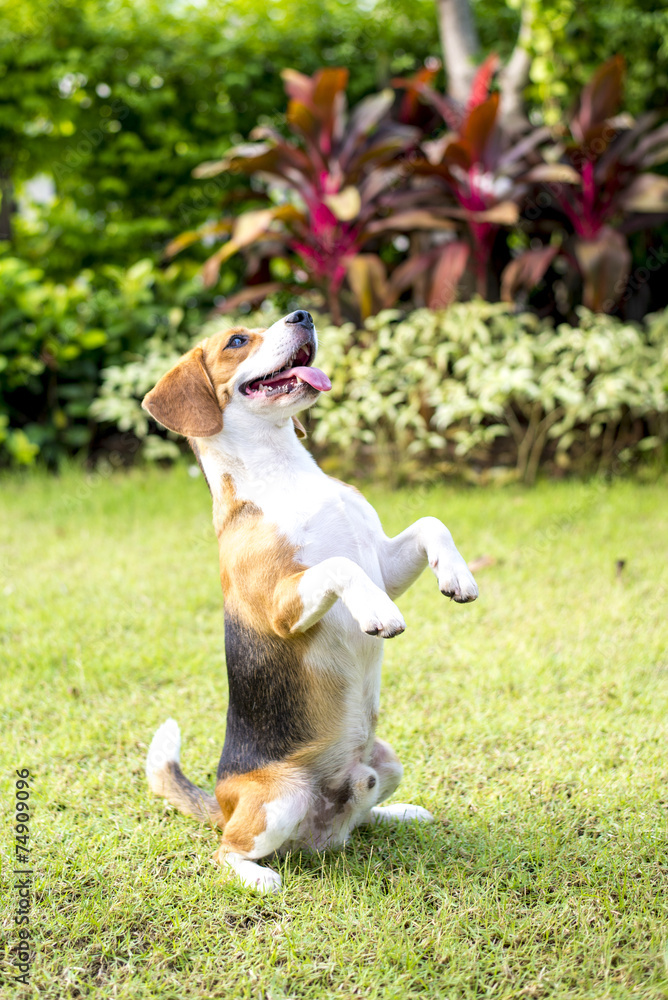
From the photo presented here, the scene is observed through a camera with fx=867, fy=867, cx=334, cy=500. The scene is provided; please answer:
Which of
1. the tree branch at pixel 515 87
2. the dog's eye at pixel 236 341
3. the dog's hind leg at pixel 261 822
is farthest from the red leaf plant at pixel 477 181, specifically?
the dog's hind leg at pixel 261 822

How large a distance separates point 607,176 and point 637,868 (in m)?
5.19

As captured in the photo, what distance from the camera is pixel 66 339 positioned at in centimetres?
715

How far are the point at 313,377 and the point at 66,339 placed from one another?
5.33 metres

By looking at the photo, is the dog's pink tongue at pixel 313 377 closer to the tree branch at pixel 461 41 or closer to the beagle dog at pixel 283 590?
the beagle dog at pixel 283 590

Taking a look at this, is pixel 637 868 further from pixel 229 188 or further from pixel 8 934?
pixel 229 188

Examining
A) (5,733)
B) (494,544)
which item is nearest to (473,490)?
(494,544)

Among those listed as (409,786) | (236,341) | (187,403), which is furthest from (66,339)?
(409,786)

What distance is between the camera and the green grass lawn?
204cm

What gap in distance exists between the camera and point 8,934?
2162mm

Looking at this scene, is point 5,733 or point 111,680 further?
point 111,680

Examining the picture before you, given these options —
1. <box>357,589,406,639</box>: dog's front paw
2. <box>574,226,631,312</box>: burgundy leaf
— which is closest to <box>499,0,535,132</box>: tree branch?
<box>574,226,631,312</box>: burgundy leaf

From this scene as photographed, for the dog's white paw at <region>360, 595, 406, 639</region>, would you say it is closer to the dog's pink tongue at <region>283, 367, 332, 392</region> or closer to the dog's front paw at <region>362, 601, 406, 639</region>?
the dog's front paw at <region>362, 601, 406, 639</region>

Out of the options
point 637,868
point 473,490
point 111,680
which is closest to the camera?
point 637,868

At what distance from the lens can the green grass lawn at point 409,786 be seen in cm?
204
